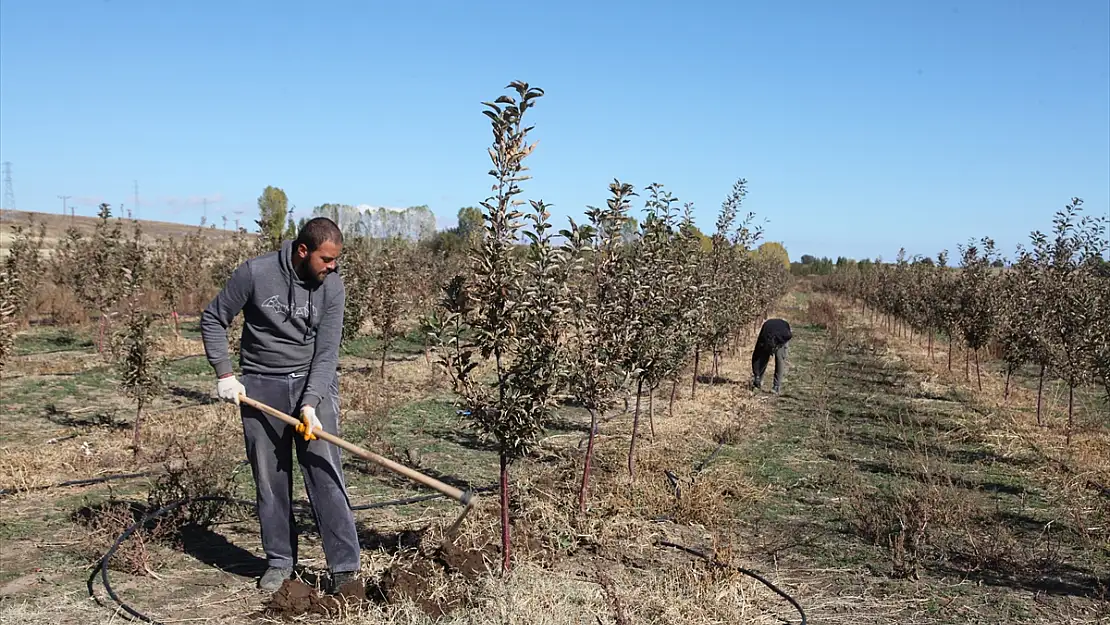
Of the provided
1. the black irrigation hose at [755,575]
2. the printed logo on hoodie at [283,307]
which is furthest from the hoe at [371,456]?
the black irrigation hose at [755,575]

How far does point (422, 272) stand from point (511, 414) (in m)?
18.3

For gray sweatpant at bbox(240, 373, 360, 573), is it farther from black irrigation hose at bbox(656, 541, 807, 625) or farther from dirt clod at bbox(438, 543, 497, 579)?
black irrigation hose at bbox(656, 541, 807, 625)

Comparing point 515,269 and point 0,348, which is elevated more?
point 515,269

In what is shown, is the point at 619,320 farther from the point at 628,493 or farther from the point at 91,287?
the point at 91,287

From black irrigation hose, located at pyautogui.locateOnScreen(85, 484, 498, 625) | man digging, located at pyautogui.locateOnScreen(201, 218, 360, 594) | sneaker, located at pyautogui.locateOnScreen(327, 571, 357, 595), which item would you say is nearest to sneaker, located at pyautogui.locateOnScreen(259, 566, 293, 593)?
man digging, located at pyautogui.locateOnScreen(201, 218, 360, 594)

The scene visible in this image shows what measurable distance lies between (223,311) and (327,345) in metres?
0.60

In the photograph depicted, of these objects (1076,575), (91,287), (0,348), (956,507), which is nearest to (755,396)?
(956,507)

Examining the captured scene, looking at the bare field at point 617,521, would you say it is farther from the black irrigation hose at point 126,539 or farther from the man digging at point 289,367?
the man digging at point 289,367

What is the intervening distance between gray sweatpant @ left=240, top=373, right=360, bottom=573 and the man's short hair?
0.80m

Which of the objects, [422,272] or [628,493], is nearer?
[628,493]

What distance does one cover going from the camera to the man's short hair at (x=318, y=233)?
4.28 metres

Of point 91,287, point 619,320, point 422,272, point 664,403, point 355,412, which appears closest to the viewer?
point 619,320

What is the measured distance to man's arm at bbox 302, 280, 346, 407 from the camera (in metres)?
4.47

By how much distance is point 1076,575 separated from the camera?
5.65 m
